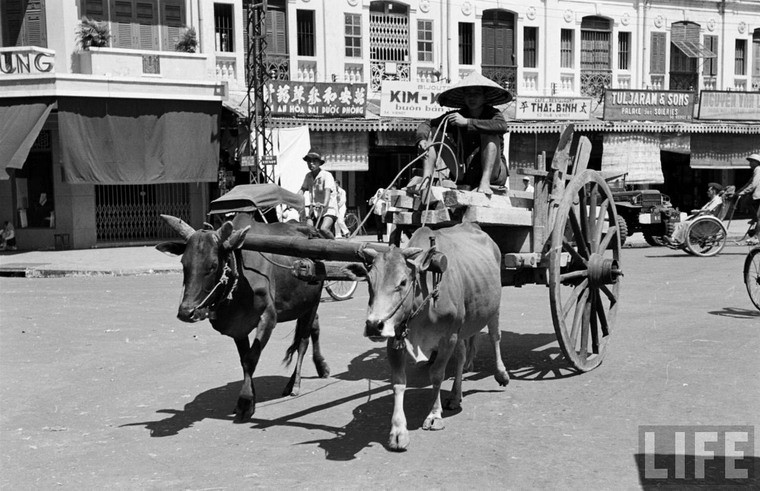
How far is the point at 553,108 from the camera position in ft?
87.1

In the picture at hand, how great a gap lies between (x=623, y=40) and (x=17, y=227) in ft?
68.8

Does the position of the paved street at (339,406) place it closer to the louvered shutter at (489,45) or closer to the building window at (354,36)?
the building window at (354,36)

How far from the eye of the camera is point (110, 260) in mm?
20078

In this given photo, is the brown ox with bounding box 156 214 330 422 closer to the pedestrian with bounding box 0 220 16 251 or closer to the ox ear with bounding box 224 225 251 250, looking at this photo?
the ox ear with bounding box 224 225 251 250

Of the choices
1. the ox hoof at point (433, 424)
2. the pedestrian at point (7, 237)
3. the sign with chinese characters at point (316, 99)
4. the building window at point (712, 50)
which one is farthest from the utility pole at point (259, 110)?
the building window at point (712, 50)

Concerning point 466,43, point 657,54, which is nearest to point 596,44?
point 657,54

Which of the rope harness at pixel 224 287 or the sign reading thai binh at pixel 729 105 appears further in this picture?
the sign reading thai binh at pixel 729 105

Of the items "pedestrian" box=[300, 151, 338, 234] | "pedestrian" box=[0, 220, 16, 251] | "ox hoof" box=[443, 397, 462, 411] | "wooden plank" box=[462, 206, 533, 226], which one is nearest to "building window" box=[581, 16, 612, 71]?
"pedestrian" box=[0, 220, 16, 251]

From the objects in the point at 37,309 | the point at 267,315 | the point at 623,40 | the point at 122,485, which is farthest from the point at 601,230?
the point at 623,40

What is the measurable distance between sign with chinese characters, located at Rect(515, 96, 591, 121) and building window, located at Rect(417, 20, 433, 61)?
3433 mm

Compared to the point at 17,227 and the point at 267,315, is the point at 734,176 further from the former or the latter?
the point at 267,315

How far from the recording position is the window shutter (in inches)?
1227

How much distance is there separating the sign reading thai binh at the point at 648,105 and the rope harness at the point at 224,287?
2236 cm

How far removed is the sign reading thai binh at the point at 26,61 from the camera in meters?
21.2
